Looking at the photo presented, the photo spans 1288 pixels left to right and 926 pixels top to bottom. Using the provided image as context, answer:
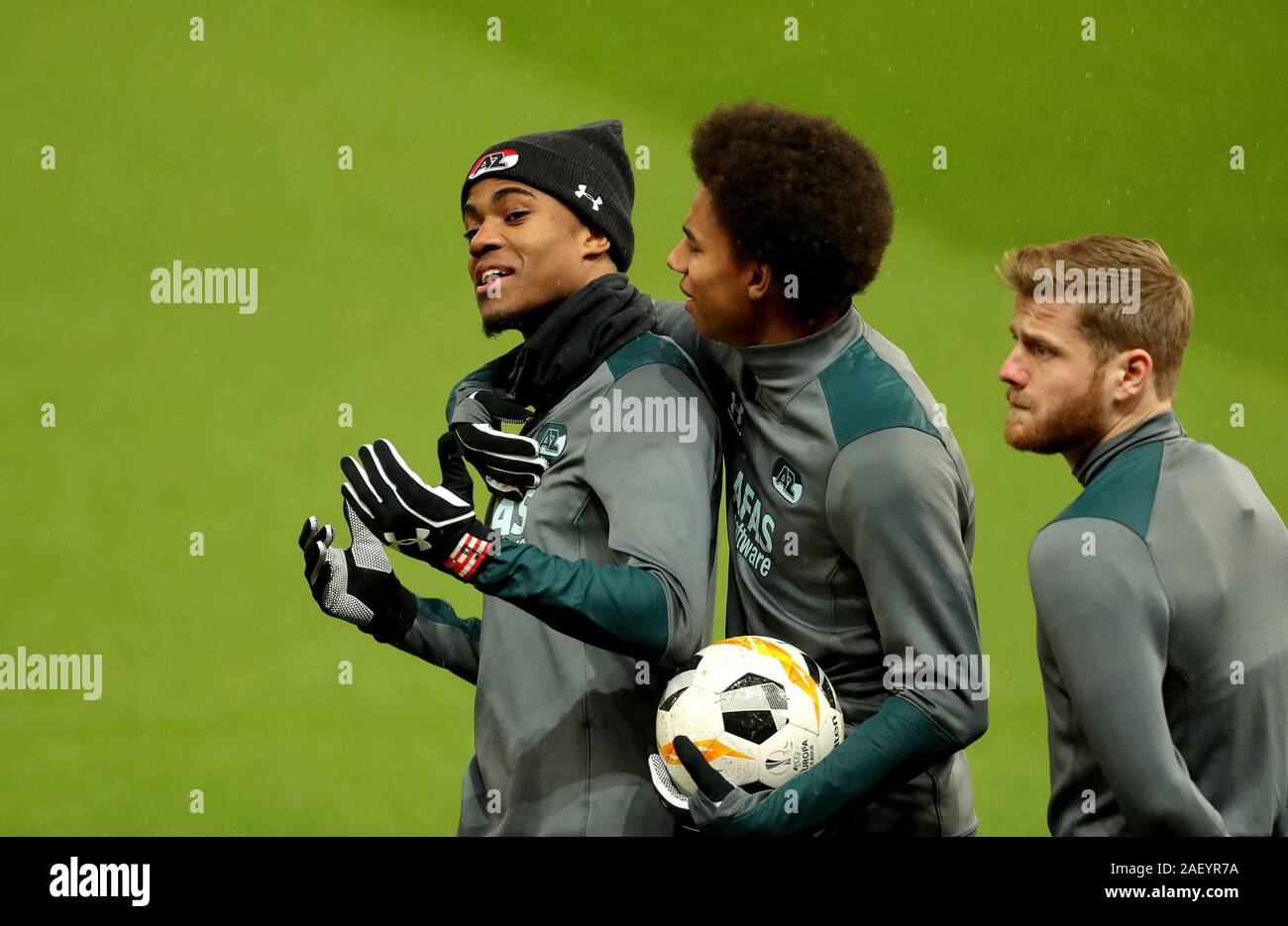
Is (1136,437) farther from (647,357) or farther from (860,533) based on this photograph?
(647,357)

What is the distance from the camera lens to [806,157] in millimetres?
3254

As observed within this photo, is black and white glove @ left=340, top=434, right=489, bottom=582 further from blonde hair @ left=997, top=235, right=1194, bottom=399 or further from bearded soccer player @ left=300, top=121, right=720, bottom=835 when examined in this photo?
blonde hair @ left=997, top=235, right=1194, bottom=399

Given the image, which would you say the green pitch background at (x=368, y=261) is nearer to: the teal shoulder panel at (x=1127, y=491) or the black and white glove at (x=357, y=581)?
the black and white glove at (x=357, y=581)

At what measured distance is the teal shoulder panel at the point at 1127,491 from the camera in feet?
9.16

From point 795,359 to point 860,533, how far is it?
0.40 meters

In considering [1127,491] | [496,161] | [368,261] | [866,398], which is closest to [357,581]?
[496,161]

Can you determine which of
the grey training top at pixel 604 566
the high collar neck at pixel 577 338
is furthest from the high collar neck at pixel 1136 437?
the high collar neck at pixel 577 338

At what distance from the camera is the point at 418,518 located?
3051 mm

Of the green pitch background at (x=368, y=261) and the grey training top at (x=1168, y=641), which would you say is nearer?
the grey training top at (x=1168, y=641)

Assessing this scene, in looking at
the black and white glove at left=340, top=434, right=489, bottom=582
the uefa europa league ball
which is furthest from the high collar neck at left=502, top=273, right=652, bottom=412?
the uefa europa league ball

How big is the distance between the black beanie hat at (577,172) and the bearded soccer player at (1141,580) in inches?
40.1

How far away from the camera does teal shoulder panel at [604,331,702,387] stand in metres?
3.39

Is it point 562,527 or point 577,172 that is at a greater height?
point 577,172
